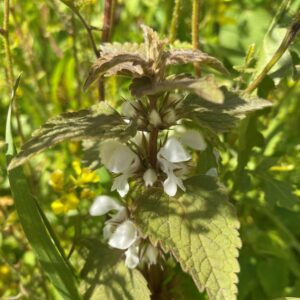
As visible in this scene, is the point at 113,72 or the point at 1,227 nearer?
the point at 113,72

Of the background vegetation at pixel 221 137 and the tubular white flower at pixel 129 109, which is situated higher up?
the tubular white flower at pixel 129 109

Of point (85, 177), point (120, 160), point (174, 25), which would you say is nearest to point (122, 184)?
point (120, 160)

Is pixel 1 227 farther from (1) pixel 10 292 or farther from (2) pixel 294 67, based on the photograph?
(2) pixel 294 67

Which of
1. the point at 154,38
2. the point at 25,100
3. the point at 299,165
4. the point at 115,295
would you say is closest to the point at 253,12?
the point at 299,165

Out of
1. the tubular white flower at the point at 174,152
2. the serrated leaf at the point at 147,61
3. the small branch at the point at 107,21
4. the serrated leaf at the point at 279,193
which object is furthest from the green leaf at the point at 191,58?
the serrated leaf at the point at 279,193

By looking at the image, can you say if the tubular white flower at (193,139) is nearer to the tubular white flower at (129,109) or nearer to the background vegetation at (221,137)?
the tubular white flower at (129,109)

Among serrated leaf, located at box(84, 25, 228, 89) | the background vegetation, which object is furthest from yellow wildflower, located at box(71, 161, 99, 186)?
serrated leaf, located at box(84, 25, 228, 89)
